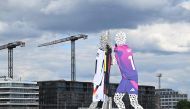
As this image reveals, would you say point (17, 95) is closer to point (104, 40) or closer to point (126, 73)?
point (104, 40)

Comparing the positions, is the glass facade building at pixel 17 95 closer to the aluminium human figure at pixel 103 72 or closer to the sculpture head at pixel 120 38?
the aluminium human figure at pixel 103 72

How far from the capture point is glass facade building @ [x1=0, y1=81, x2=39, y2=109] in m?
192

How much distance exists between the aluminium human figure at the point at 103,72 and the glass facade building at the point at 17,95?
326 feet

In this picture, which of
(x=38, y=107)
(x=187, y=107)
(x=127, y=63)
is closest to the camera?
(x=127, y=63)

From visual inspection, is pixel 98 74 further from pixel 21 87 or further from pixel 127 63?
pixel 21 87

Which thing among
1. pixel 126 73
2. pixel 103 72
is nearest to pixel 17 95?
pixel 103 72

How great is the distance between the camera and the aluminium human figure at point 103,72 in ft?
308

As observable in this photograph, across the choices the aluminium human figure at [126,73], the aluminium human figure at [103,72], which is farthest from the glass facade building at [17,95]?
the aluminium human figure at [126,73]

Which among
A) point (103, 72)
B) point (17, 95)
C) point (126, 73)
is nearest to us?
point (126, 73)

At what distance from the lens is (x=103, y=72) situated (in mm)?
94812

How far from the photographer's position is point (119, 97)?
296 ft

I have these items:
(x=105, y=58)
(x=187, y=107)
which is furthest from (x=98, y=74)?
(x=187, y=107)

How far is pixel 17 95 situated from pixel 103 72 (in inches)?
4047

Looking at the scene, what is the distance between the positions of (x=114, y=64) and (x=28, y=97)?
10780 cm
